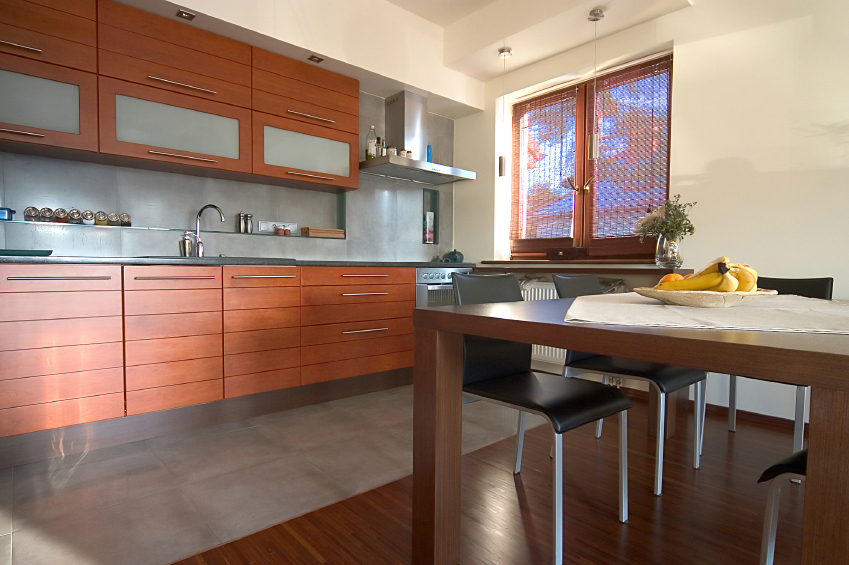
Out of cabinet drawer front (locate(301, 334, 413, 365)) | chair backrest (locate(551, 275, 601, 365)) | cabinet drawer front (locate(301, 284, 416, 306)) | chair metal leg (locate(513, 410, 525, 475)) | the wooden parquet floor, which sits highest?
chair backrest (locate(551, 275, 601, 365))

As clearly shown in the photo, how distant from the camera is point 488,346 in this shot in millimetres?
1729

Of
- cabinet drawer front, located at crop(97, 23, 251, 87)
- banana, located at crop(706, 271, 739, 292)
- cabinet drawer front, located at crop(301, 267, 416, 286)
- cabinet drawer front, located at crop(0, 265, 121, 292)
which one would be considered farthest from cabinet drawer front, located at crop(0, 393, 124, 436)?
banana, located at crop(706, 271, 739, 292)

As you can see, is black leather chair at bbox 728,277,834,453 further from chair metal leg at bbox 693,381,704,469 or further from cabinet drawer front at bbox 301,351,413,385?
cabinet drawer front at bbox 301,351,413,385

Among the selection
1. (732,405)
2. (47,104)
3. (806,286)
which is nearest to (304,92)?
(47,104)

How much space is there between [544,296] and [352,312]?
159 centimetres

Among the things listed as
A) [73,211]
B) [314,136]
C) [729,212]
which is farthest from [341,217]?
[729,212]

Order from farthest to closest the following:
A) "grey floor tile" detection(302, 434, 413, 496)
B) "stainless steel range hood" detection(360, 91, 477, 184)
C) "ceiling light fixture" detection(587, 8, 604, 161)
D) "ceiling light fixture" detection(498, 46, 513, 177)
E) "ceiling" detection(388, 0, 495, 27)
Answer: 1. "stainless steel range hood" detection(360, 91, 477, 184)
2. "ceiling" detection(388, 0, 495, 27)
3. "ceiling light fixture" detection(498, 46, 513, 177)
4. "ceiling light fixture" detection(587, 8, 604, 161)
5. "grey floor tile" detection(302, 434, 413, 496)

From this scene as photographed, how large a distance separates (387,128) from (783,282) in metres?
3.13

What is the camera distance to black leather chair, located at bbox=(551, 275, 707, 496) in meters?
1.78

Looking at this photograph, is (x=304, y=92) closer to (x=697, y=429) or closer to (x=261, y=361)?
(x=261, y=361)

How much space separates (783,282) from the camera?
2.23 meters

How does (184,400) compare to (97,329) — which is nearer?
(97,329)

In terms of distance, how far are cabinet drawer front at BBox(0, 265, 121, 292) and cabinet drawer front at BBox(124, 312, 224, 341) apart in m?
0.21

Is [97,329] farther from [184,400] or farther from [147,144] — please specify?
[147,144]
